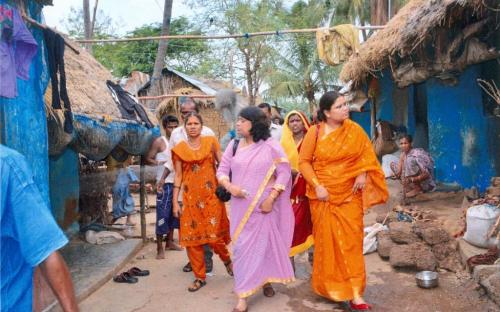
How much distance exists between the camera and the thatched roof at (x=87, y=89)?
548 cm

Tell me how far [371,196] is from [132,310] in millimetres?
2295

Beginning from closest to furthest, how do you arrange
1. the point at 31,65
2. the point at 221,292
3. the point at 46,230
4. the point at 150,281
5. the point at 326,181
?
the point at 46,230
the point at 31,65
the point at 326,181
the point at 221,292
the point at 150,281

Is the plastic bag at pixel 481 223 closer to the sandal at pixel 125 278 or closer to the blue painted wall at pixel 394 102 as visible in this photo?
the sandal at pixel 125 278

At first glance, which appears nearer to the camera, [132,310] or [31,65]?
[31,65]

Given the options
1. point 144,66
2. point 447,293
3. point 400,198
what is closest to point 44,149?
point 447,293

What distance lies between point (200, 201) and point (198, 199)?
28 millimetres

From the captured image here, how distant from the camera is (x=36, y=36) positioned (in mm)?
4105

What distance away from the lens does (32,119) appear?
396 cm

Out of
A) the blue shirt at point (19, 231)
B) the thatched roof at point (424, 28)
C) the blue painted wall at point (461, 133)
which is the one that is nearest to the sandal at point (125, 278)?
the blue shirt at point (19, 231)

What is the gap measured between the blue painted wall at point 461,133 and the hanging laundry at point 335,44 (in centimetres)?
155

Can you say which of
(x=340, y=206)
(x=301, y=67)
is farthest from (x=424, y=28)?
(x=301, y=67)

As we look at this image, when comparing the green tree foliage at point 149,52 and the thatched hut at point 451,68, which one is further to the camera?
the green tree foliage at point 149,52

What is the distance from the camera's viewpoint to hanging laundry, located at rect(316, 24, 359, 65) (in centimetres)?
823

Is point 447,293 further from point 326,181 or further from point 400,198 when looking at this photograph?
point 400,198
